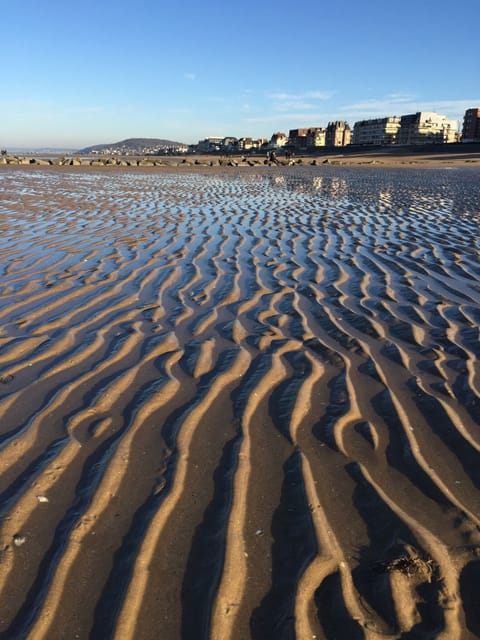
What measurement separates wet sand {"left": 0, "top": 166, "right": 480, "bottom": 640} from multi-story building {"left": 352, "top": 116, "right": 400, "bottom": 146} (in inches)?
4438

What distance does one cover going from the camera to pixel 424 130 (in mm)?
102875

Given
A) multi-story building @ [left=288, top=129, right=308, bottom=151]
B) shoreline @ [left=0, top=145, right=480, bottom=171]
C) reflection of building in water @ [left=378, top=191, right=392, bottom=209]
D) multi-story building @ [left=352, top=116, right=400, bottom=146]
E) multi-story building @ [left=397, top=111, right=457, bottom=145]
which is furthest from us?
multi-story building @ [left=288, top=129, right=308, bottom=151]

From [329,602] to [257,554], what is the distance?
14.5 inches

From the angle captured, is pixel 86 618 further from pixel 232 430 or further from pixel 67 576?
pixel 232 430

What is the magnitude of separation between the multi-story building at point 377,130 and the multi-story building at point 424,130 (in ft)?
6.88

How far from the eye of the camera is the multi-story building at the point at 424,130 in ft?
332

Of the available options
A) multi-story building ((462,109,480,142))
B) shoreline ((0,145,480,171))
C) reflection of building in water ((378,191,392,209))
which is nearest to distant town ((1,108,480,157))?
multi-story building ((462,109,480,142))

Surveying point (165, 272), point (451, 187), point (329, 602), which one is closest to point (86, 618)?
point (329, 602)

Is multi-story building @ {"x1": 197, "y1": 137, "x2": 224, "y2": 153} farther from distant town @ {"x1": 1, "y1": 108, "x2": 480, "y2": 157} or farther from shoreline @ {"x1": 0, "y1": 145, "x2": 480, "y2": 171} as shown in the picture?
shoreline @ {"x1": 0, "y1": 145, "x2": 480, "y2": 171}

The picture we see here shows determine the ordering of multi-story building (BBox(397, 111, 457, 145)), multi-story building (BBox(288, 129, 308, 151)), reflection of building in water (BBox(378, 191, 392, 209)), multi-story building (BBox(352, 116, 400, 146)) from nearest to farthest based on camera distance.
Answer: reflection of building in water (BBox(378, 191, 392, 209)) → multi-story building (BBox(397, 111, 457, 145)) → multi-story building (BBox(352, 116, 400, 146)) → multi-story building (BBox(288, 129, 308, 151))

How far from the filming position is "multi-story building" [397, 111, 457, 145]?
101 m

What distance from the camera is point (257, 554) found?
7.10ft

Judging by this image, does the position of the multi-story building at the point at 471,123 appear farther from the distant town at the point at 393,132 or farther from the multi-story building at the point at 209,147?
the multi-story building at the point at 209,147

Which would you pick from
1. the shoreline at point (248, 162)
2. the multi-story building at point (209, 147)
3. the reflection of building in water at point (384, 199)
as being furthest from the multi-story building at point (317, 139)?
the reflection of building in water at point (384, 199)
